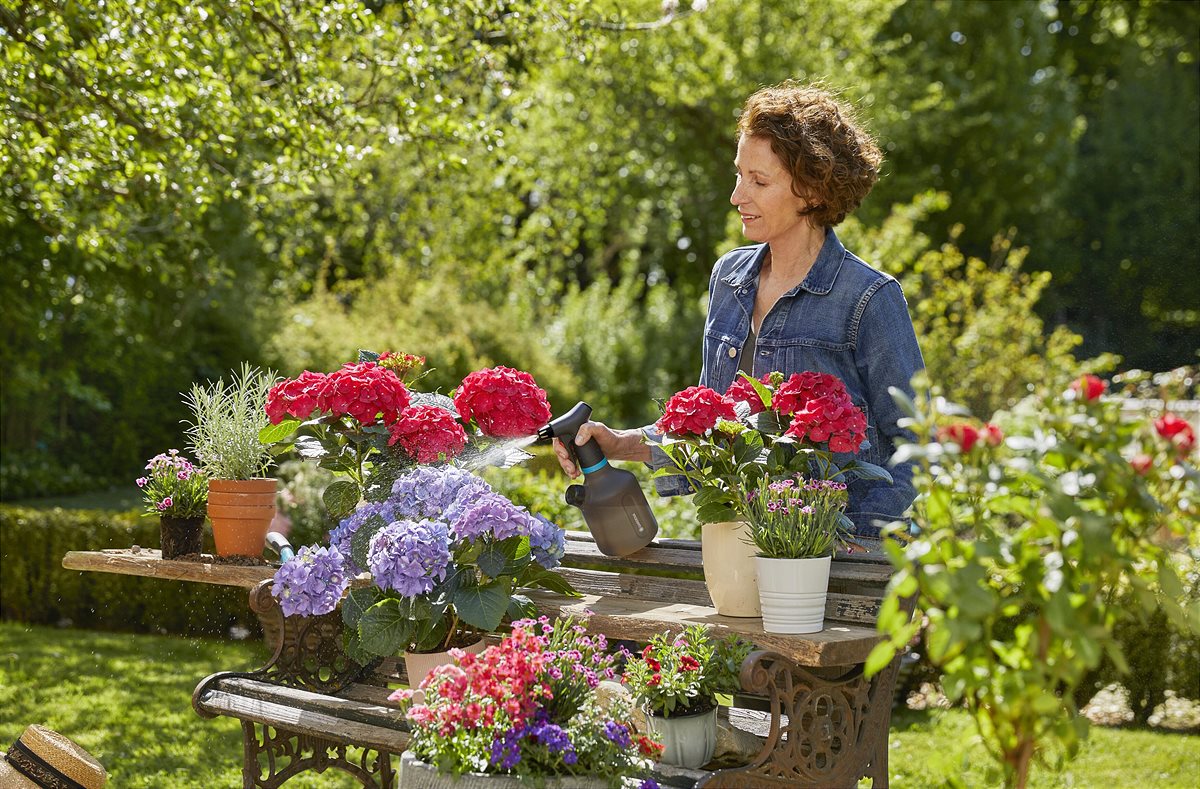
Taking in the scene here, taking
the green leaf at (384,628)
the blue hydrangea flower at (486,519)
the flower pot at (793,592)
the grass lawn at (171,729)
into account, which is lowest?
the grass lawn at (171,729)

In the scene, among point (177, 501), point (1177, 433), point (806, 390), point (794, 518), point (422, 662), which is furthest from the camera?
point (177, 501)

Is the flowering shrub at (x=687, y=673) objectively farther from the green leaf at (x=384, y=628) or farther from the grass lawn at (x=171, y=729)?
the grass lawn at (x=171, y=729)

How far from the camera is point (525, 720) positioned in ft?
6.75

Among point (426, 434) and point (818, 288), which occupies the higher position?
point (818, 288)

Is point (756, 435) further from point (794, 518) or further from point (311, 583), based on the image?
point (311, 583)

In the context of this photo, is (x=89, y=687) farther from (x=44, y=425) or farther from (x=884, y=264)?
(x=884, y=264)

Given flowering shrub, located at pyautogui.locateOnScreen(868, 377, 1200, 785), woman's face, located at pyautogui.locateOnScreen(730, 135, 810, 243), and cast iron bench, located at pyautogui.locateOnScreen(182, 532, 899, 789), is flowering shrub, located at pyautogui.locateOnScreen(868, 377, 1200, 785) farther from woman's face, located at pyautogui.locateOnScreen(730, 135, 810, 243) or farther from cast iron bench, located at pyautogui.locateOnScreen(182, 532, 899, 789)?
woman's face, located at pyautogui.locateOnScreen(730, 135, 810, 243)

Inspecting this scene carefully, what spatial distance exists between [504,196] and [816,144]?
10657 millimetres

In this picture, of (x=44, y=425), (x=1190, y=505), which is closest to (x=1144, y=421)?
(x=1190, y=505)

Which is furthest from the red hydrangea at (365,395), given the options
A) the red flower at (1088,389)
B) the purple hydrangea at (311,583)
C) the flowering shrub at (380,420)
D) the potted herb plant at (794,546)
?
the red flower at (1088,389)

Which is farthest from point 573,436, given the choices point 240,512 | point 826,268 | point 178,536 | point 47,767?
point 47,767

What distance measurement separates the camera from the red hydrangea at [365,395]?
2.75m

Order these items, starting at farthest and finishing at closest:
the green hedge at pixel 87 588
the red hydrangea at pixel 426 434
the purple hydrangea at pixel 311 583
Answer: the green hedge at pixel 87 588
the red hydrangea at pixel 426 434
the purple hydrangea at pixel 311 583

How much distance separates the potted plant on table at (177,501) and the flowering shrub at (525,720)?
→ 1.21 metres
